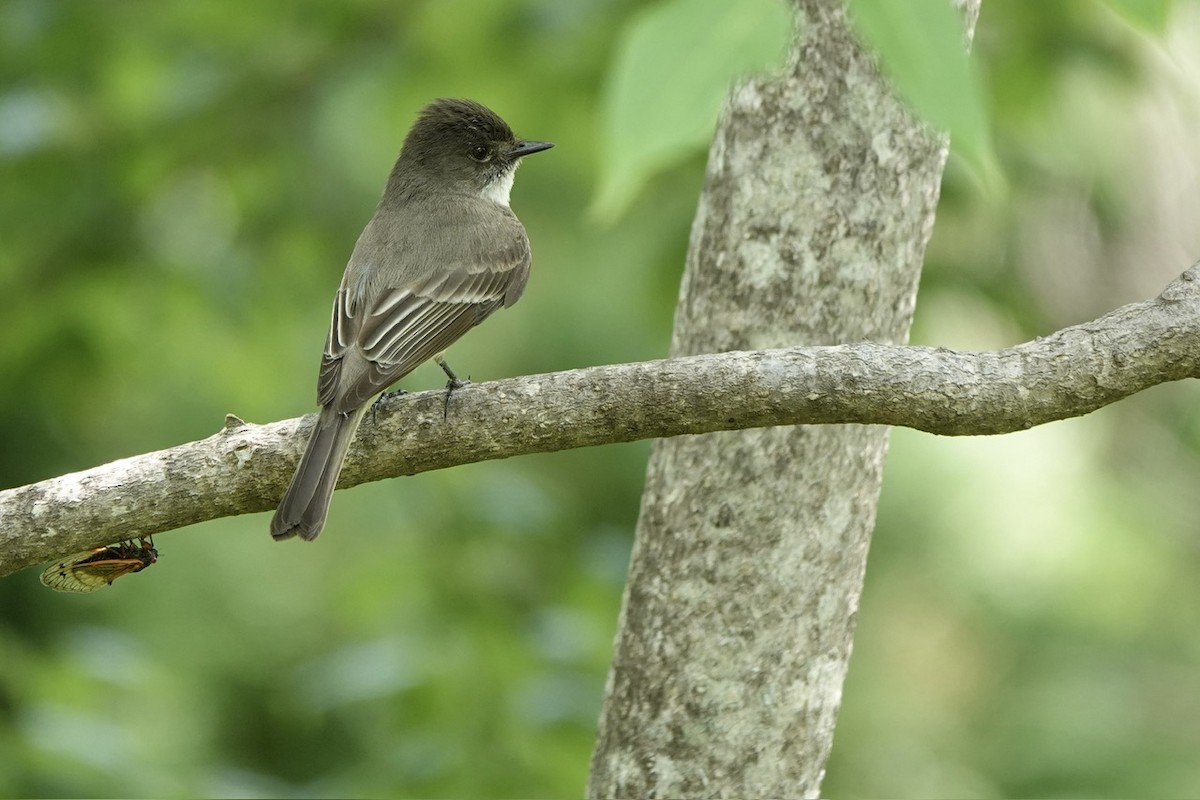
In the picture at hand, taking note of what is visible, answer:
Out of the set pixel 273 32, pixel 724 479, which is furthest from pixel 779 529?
pixel 273 32

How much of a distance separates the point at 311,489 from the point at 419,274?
4.69 ft

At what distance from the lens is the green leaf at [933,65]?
1286 millimetres

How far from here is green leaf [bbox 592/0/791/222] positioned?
50.8 inches

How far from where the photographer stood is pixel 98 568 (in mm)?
3580

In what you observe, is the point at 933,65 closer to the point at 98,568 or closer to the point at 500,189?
the point at 98,568

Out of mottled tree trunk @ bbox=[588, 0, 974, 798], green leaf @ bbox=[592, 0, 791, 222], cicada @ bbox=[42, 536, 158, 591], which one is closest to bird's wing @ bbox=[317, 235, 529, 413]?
cicada @ bbox=[42, 536, 158, 591]

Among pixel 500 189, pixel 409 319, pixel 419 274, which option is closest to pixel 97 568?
pixel 409 319

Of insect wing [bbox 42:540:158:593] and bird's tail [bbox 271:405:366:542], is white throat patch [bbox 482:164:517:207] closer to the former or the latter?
bird's tail [bbox 271:405:366:542]

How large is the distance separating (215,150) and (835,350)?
3.77m

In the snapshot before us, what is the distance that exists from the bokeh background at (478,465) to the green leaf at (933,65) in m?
1.88

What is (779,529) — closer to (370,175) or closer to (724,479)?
(724,479)

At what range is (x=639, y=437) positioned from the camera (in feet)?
10.2

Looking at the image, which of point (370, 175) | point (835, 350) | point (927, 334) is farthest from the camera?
point (370, 175)

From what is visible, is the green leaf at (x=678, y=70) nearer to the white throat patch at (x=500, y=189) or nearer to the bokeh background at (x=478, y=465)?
the bokeh background at (x=478, y=465)
